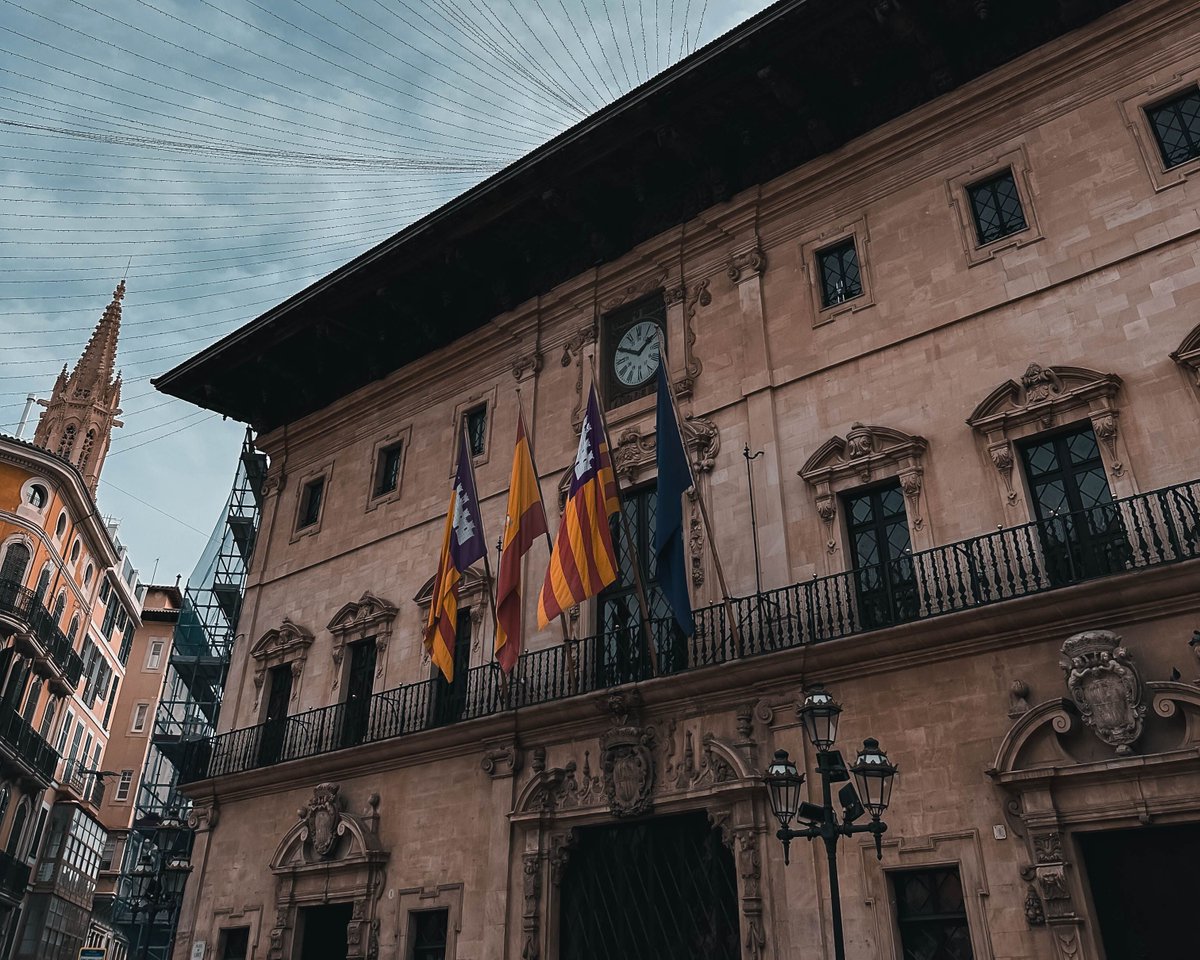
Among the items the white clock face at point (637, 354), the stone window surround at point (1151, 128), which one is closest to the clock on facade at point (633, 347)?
the white clock face at point (637, 354)

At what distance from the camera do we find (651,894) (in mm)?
13164

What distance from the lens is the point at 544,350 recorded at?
1866 cm

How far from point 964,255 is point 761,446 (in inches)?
148

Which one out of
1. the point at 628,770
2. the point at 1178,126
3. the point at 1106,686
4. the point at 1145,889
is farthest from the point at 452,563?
the point at 1178,126

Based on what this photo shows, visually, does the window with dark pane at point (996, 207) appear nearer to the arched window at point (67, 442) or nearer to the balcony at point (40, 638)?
the balcony at point (40, 638)

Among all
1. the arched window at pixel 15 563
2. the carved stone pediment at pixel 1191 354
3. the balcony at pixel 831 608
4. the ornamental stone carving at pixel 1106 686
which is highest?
the arched window at pixel 15 563

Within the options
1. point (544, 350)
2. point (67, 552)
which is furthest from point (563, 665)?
point (67, 552)

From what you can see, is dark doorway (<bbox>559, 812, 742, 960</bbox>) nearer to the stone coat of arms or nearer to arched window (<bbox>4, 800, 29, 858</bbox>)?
the stone coat of arms

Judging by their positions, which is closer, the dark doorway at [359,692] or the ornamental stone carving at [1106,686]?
the ornamental stone carving at [1106,686]

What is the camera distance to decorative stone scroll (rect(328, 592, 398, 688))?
18.2m

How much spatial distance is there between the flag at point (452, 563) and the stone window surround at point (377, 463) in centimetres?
415

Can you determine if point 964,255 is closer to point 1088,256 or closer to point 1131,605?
point 1088,256

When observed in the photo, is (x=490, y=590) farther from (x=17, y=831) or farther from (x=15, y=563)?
(x=17, y=831)

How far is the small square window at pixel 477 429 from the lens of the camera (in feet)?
61.9
